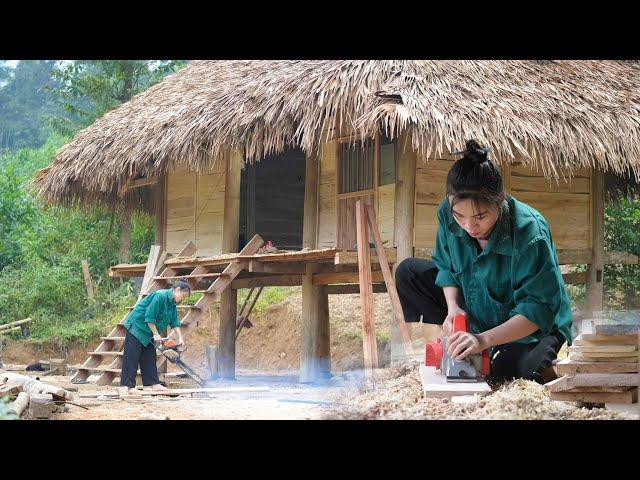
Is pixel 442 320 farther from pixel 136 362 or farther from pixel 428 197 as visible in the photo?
pixel 428 197

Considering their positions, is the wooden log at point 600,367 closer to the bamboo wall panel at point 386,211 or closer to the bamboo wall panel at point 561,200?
the bamboo wall panel at point 386,211

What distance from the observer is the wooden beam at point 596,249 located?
9195 millimetres

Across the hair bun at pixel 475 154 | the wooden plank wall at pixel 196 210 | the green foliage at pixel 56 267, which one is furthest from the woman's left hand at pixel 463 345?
the green foliage at pixel 56 267

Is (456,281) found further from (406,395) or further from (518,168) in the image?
(518,168)

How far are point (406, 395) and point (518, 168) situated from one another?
5.48 m

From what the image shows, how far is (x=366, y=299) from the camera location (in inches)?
290

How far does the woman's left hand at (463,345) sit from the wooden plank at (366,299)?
3.23 m

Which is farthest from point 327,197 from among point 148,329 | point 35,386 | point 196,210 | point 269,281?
point 35,386

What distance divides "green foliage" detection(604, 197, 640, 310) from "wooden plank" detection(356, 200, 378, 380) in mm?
5694

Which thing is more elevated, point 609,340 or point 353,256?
point 353,256

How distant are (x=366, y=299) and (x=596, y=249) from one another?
316 centimetres

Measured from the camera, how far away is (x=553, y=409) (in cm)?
351

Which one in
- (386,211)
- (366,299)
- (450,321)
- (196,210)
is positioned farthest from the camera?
(196,210)
